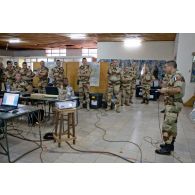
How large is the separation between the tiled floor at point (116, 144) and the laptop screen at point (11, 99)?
76 cm

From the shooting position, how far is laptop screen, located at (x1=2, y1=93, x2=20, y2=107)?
144 inches

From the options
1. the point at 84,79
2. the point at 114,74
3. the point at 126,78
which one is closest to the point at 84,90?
the point at 84,79

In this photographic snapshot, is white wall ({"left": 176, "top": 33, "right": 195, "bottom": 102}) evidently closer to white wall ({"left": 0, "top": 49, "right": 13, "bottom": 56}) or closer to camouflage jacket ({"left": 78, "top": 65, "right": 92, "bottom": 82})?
camouflage jacket ({"left": 78, "top": 65, "right": 92, "bottom": 82})

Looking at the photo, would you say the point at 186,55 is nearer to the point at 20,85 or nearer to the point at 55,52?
the point at 20,85

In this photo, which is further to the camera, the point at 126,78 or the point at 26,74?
the point at 126,78

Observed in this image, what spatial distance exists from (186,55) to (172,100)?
5.32 meters

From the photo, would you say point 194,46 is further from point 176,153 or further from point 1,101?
point 1,101

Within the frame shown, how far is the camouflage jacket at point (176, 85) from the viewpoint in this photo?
3.22 meters

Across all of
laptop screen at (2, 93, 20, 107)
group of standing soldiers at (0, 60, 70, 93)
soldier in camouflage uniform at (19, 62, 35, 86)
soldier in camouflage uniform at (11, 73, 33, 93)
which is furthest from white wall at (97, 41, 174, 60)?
laptop screen at (2, 93, 20, 107)

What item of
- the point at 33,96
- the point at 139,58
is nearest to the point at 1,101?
the point at 33,96

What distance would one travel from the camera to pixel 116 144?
388 centimetres

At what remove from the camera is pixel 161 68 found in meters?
11.1

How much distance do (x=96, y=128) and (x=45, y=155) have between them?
1.76m

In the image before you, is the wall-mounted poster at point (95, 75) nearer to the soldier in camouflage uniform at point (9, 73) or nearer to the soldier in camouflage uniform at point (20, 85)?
the soldier in camouflage uniform at point (20, 85)
